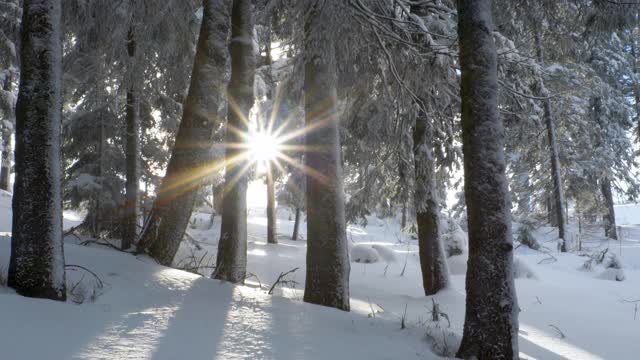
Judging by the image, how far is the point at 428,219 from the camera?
27.2ft

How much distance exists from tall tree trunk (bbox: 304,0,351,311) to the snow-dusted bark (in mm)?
2930

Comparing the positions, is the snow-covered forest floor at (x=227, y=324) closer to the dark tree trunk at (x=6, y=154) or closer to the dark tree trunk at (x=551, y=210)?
the dark tree trunk at (x=551, y=210)

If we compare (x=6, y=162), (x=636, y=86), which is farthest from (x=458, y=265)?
(x=6, y=162)

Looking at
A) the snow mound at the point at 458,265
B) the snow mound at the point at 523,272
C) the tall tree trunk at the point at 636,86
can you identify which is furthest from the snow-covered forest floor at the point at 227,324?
the tall tree trunk at the point at 636,86

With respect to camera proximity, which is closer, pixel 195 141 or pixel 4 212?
pixel 195 141

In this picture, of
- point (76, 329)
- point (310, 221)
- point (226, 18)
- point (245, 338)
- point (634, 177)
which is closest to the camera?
point (76, 329)

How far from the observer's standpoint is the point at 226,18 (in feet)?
20.2

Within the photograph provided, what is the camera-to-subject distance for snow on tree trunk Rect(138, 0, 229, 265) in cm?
575

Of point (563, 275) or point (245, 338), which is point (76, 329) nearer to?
point (245, 338)

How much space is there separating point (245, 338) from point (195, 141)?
10.5 feet

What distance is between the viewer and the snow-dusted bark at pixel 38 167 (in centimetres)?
356

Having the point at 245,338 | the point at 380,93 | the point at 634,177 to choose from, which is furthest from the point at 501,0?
the point at 634,177

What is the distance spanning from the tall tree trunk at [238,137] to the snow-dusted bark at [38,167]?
3152mm

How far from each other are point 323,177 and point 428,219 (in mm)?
3333
